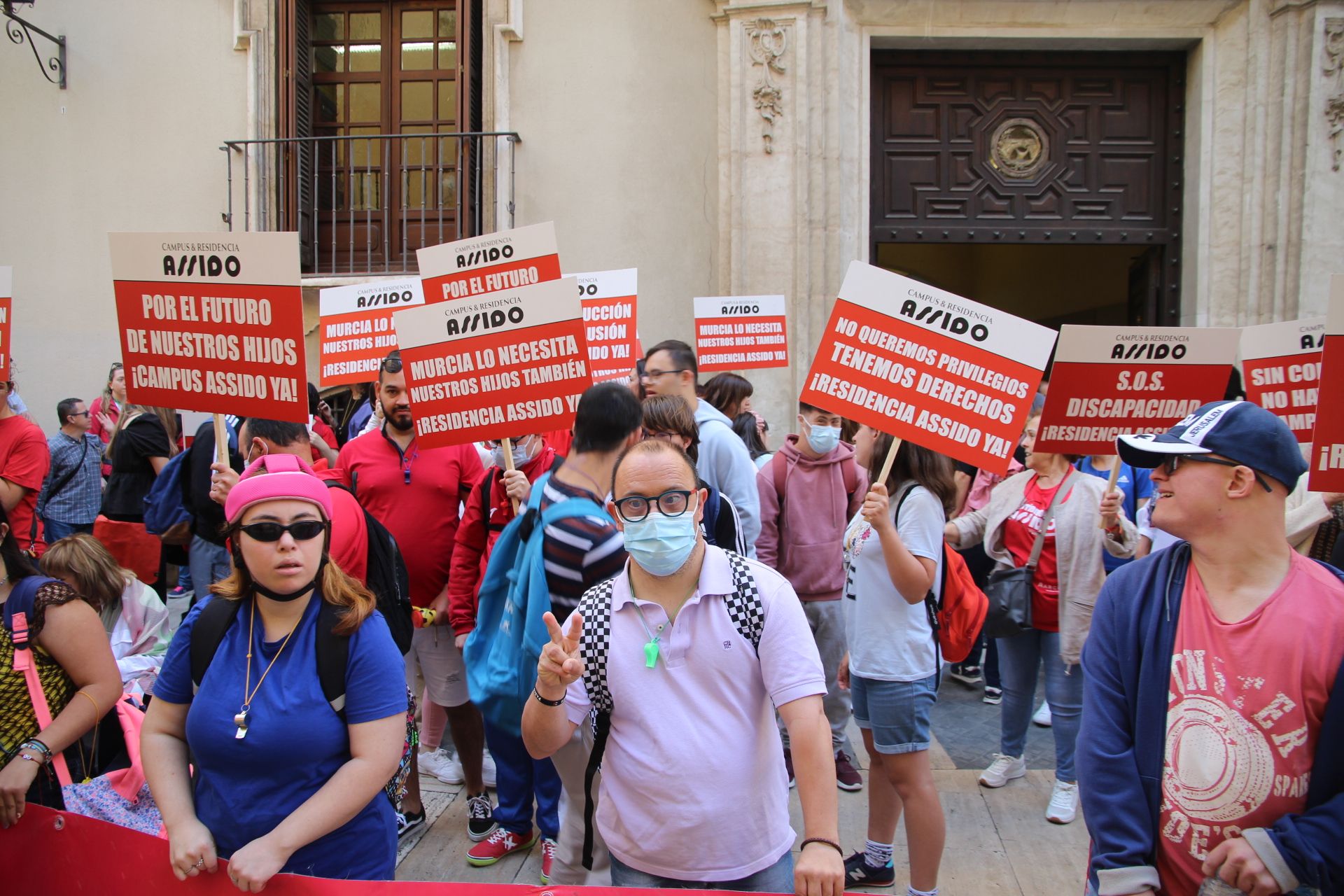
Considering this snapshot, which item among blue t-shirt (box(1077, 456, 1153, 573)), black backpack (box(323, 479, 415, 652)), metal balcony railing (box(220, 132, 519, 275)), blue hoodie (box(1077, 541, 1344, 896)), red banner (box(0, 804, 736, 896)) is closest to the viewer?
blue hoodie (box(1077, 541, 1344, 896))

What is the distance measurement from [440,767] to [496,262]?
8.31ft

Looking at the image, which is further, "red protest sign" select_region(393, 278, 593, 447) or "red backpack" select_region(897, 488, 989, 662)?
"red protest sign" select_region(393, 278, 593, 447)

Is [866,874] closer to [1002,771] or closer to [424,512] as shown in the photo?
[1002,771]

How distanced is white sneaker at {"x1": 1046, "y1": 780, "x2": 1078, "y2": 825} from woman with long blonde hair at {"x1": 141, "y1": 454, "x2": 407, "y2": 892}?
10.3 feet

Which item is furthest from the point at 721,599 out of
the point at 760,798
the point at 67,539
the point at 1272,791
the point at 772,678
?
the point at 67,539

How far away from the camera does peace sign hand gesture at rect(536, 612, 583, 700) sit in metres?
2.09

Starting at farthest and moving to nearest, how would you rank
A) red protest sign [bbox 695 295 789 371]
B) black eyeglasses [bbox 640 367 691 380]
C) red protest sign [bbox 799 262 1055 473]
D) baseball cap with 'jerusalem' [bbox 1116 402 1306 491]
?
red protest sign [bbox 695 295 789 371]
black eyeglasses [bbox 640 367 691 380]
red protest sign [bbox 799 262 1055 473]
baseball cap with 'jerusalem' [bbox 1116 402 1306 491]

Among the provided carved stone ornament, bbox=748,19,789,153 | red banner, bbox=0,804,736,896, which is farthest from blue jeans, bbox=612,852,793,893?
carved stone ornament, bbox=748,19,789,153

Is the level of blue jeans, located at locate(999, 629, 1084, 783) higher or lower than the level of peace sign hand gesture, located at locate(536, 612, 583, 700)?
lower

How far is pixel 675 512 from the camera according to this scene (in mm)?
2252

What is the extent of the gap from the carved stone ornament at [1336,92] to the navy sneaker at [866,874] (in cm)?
815

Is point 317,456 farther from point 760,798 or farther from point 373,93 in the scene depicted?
point 373,93

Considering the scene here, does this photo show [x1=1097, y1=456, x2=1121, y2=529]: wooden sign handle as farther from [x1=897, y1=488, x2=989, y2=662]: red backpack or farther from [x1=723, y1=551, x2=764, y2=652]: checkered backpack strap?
[x1=723, y1=551, x2=764, y2=652]: checkered backpack strap

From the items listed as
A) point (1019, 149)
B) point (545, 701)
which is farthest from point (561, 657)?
point (1019, 149)
